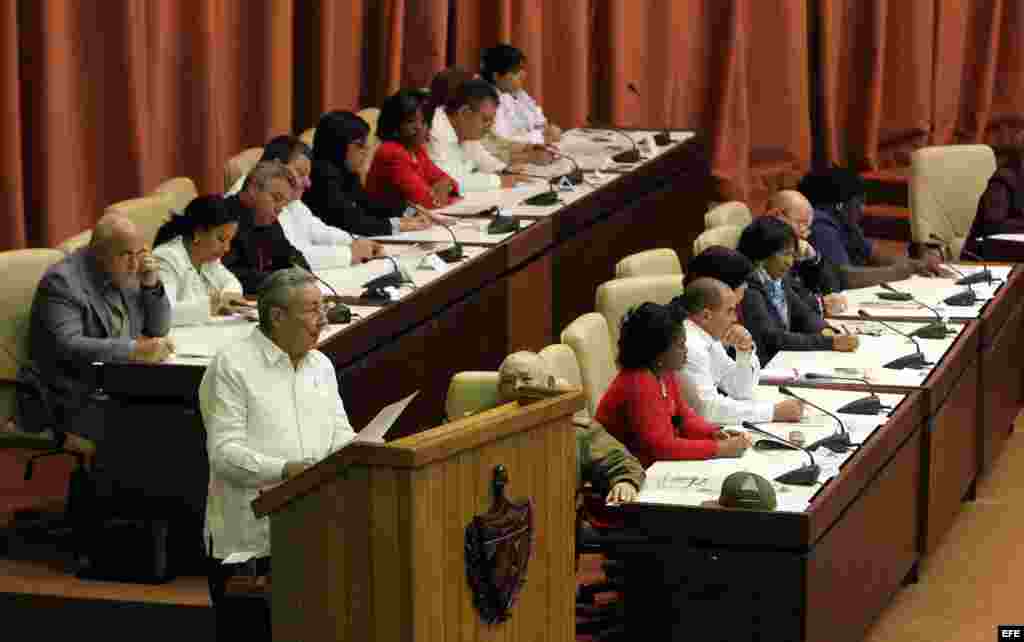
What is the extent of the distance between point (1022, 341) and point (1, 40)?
14.4 feet

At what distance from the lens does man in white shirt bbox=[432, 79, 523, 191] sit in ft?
31.9

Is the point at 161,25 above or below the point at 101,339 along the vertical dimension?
above

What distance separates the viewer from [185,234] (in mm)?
6895

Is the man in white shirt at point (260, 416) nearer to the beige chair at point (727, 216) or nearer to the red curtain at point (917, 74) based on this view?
the beige chair at point (727, 216)

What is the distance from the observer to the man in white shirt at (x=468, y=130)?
9.72 meters

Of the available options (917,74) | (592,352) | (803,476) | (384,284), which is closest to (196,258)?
(384,284)

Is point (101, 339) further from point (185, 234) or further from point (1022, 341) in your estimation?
point (1022, 341)

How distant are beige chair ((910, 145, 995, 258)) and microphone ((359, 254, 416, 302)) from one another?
3499 millimetres

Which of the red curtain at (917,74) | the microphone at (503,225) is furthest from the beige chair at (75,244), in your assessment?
the red curtain at (917,74)

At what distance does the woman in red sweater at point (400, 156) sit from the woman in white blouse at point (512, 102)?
1605mm

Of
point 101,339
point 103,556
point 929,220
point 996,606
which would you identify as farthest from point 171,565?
point 929,220

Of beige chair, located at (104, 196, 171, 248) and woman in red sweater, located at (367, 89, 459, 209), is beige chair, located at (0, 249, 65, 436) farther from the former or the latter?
woman in red sweater, located at (367, 89, 459, 209)

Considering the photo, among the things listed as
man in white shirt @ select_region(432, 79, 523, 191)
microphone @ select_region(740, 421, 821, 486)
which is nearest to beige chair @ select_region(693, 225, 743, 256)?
man in white shirt @ select_region(432, 79, 523, 191)

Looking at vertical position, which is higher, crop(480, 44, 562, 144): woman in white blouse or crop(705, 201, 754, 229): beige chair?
crop(480, 44, 562, 144): woman in white blouse
